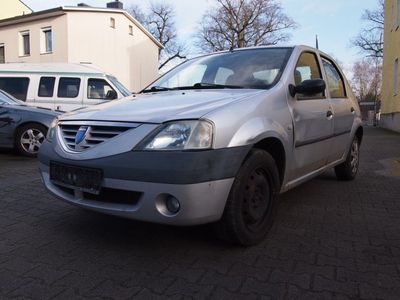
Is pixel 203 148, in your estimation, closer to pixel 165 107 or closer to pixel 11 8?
pixel 165 107

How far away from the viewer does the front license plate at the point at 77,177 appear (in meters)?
3.08

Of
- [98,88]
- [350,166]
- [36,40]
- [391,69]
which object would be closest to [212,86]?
[350,166]

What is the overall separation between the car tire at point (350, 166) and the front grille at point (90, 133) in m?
3.75

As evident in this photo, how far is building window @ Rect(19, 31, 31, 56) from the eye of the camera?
2891 centimetres

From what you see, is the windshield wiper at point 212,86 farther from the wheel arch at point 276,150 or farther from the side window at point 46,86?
the side window at point 46,86

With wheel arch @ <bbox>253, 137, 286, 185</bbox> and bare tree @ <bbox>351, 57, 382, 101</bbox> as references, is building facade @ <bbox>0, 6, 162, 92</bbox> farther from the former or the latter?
bare tree @ <bbox>351, 57, 382, 101</bbox>

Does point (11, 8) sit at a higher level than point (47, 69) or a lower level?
higher

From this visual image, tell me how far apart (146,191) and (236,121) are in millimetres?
822

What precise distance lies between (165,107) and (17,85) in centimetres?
969

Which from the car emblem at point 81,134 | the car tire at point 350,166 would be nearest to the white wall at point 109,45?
the car tire at point 350,166

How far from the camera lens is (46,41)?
27953 millimetres


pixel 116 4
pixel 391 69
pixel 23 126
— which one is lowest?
pixel 23 126

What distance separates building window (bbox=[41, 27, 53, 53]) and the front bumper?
88.1 feet

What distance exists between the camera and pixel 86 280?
9.21 feet
